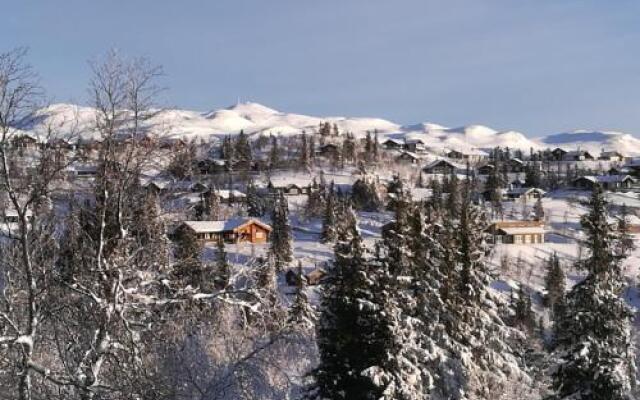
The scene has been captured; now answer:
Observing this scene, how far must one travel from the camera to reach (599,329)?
1852 centimetres

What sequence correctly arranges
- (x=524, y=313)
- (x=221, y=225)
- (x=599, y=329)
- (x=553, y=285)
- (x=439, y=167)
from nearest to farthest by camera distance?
(x=599, y=329), (x=524, y=313), (x=553, y=285), (x=221, y=225), (x=439, y=167)

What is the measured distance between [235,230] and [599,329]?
58376 millimetres

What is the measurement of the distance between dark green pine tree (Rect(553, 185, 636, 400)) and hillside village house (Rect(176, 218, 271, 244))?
5582 centimetres

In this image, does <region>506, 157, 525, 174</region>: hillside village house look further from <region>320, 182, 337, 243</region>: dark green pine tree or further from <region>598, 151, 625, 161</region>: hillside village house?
<region>320, 182, 337, 243</region>: dark green pine tree

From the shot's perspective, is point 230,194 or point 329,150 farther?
point 329,150

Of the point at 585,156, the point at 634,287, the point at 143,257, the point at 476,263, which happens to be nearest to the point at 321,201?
the point at 634,287

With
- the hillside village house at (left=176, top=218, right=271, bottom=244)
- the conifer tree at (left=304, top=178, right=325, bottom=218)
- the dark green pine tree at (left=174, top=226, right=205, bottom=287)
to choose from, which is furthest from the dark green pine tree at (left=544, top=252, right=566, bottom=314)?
the dark green pine tree at (left=174, top=226, right=205, bottom=287)

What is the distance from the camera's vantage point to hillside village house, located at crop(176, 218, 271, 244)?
7438cm

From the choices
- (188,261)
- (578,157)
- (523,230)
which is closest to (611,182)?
(523,230)

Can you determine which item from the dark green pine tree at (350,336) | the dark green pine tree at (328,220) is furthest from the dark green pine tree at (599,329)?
the dark green pine tree at (328,220)

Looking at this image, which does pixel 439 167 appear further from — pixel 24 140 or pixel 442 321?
pixel 24 140

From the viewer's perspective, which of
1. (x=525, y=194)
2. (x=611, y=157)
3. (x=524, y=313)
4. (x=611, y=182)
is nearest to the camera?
(x=524, y=313)

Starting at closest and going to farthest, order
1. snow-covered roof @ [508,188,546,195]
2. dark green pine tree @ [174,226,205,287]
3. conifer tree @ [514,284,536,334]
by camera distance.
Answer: dark green pine tree @ [174,226,205,287] → conifer tree @ [514,284,536,334] → snow-covered roof @ [508,188,546,195]

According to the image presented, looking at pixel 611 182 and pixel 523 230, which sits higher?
pixel 611 182
